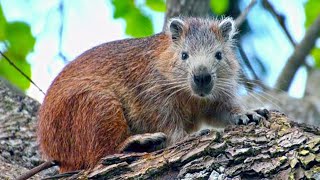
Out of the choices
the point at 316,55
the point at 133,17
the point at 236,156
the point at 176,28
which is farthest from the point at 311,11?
the point at 236,156

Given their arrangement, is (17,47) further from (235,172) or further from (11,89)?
(235,172)

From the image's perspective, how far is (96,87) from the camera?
313 inches

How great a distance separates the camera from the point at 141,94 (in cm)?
816

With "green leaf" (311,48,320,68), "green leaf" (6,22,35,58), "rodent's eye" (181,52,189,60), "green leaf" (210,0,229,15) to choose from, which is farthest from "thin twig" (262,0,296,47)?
"green leaf" (6,22,35,58)

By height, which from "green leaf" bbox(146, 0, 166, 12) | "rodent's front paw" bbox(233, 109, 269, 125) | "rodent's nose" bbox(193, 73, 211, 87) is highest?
"green leaf" bbox(146, 0, 166, 12)

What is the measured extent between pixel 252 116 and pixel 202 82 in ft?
2.45

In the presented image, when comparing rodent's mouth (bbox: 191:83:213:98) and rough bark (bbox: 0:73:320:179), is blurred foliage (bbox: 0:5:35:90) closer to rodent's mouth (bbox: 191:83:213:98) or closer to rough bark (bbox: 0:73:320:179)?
rodent's mouth (bbox: 191:83:213:98)

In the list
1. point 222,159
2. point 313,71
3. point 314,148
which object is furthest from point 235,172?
point 313,71

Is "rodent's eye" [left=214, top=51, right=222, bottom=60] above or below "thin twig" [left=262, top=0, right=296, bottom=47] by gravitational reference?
below

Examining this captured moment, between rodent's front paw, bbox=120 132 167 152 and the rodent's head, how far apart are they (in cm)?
64

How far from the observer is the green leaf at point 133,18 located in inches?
412

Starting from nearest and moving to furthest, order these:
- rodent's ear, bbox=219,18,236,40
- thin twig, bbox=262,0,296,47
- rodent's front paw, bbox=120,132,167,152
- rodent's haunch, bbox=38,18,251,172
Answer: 1. rodent's front paw, bbox=120,132,167,152
2. rodent's haunch, bbox=38,18,251,172
3. rodent's ear, bbox=219,18,236,40
4. thin twig, bbox=262,0,296,47

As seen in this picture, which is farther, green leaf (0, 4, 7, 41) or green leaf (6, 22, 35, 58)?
green leaf (6, 22, 35, 58)

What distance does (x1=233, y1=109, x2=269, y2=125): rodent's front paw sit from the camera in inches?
279
